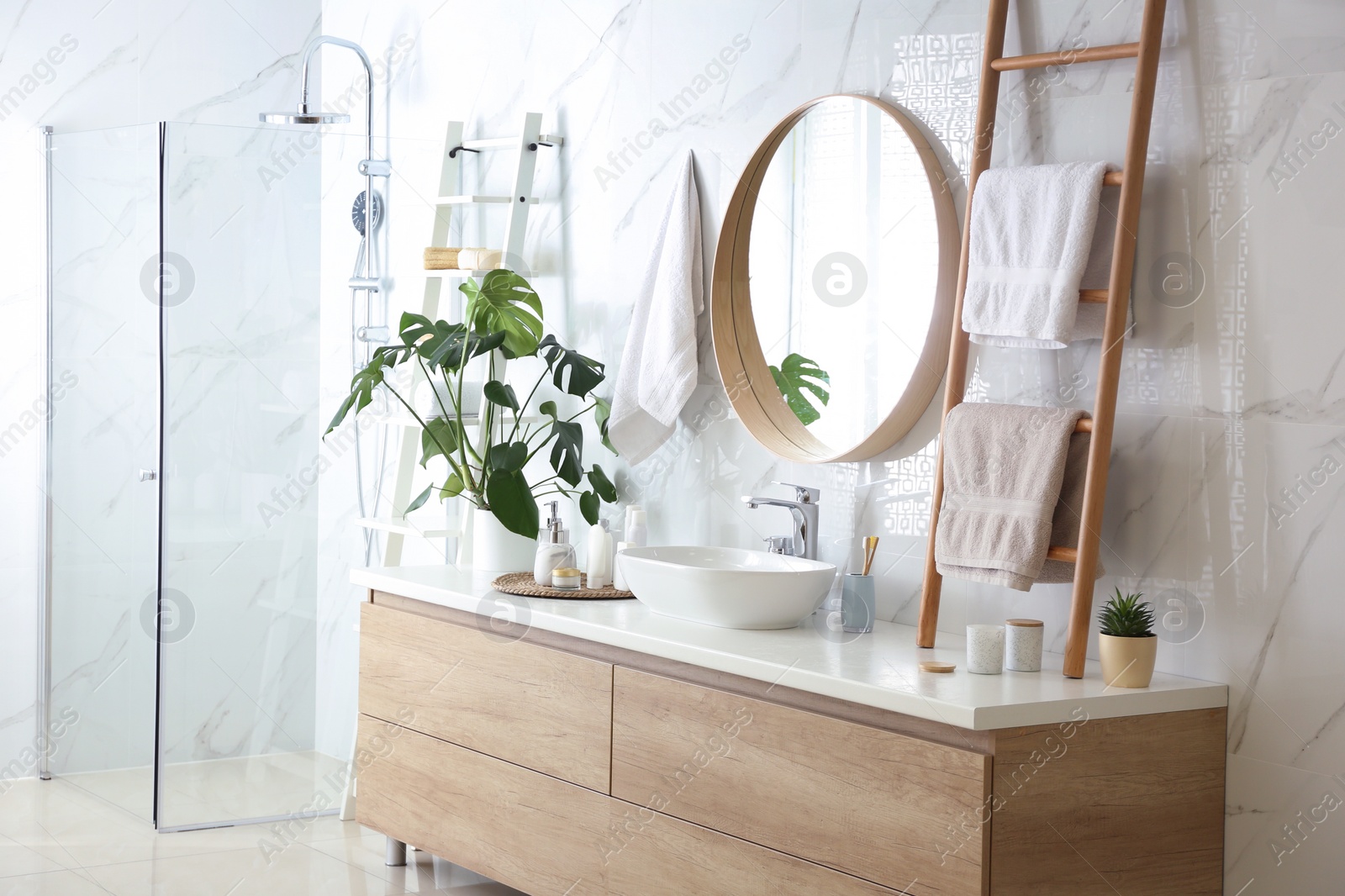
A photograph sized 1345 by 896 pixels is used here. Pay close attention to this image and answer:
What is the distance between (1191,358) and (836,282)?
2.62ft

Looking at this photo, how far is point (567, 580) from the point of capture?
2943mm

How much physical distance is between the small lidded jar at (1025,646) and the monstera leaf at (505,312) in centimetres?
149

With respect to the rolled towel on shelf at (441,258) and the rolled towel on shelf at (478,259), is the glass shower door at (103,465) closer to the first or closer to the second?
the rolled towel on shelf at (441,258)

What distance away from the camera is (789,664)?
86.2 inches

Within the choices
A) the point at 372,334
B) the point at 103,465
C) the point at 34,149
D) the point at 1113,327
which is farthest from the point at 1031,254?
the point at 34,149

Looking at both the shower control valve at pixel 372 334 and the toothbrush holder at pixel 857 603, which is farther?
the shower control valve at pixel 372 334

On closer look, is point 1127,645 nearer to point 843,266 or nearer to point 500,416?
point 843,266

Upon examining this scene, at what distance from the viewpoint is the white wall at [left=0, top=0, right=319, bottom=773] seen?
3.86 metres

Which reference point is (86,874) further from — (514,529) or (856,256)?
(856,256)

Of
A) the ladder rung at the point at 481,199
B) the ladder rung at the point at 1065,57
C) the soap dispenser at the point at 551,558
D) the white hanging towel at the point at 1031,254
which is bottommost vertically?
the soap dispenser at the point at 551,558

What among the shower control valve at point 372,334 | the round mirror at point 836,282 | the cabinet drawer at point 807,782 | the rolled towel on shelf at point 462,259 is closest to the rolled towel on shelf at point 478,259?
the rolled towel on shelf at point 462,259

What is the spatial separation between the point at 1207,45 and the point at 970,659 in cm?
106

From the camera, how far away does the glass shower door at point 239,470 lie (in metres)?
3.48

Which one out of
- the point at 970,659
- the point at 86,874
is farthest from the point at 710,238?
the point at 86,874
